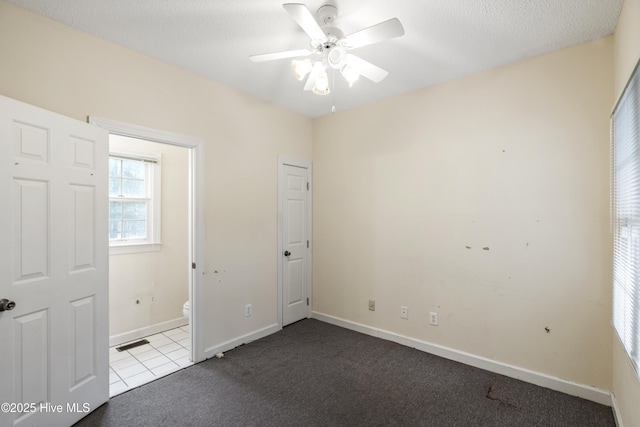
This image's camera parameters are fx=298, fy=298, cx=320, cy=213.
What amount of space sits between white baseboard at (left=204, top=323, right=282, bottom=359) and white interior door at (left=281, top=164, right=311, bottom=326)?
0.23 m

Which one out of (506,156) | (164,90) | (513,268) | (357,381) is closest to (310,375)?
(357,381)

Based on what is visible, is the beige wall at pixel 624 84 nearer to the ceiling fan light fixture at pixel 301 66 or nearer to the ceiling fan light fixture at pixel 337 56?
the ceiling fan light fixture at pixel 337 56

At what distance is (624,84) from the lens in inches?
70.6

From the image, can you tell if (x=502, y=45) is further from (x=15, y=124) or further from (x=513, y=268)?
(x=15, y=124)

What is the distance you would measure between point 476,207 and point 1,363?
3.43m

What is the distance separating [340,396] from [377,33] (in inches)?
97.3

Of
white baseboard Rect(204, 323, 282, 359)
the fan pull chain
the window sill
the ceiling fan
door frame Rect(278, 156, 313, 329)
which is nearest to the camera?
the ceiling fan

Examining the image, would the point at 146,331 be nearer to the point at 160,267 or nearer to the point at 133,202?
the point at 160,267

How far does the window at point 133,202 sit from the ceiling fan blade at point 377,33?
289cm

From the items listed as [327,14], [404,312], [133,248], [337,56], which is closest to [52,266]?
[133,248]

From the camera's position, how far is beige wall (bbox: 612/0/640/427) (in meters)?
1.54

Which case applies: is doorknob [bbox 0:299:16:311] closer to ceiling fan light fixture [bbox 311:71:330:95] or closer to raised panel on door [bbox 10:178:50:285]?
raised panel on door [bbox 10:178:50:285]

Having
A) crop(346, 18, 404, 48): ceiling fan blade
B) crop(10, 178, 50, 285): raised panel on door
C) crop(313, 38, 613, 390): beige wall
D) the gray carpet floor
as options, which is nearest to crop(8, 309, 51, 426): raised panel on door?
crop(10, 178, 50, 285): raised panel on door

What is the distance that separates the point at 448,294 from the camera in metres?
2.89
